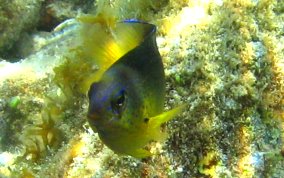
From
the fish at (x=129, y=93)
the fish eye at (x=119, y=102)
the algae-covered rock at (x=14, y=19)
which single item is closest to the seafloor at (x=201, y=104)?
the fish at (x=129, y=93)

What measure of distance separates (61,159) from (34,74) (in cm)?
198

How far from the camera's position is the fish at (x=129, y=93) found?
4.59 ft

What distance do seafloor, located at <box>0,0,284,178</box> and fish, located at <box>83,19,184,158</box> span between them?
28.9 inches

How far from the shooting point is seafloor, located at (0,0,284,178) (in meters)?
2.44

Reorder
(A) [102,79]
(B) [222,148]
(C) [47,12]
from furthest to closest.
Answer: (C) [47,12] → (B) [222,148] → (A) [102,79]

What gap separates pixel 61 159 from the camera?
8.69ft

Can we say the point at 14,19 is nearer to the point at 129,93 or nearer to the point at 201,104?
the point at 201,104

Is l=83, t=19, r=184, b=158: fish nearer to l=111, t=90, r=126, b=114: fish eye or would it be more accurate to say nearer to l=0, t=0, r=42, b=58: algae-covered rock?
l=111, t=90, r=126, b=114: fish eye

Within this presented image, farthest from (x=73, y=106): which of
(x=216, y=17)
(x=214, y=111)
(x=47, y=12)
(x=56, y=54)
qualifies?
(x=47, y=12)

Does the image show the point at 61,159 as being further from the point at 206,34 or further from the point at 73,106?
the point at 206,34

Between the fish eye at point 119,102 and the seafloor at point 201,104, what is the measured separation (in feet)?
3.24

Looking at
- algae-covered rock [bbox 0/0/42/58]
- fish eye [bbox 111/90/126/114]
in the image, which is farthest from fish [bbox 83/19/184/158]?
algae-covered rock [bbox 0/0/42/58]

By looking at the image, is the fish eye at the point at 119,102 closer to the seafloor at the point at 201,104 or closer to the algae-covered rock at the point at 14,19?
the seafloor at the point at 201,104

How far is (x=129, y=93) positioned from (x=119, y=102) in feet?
0.29
